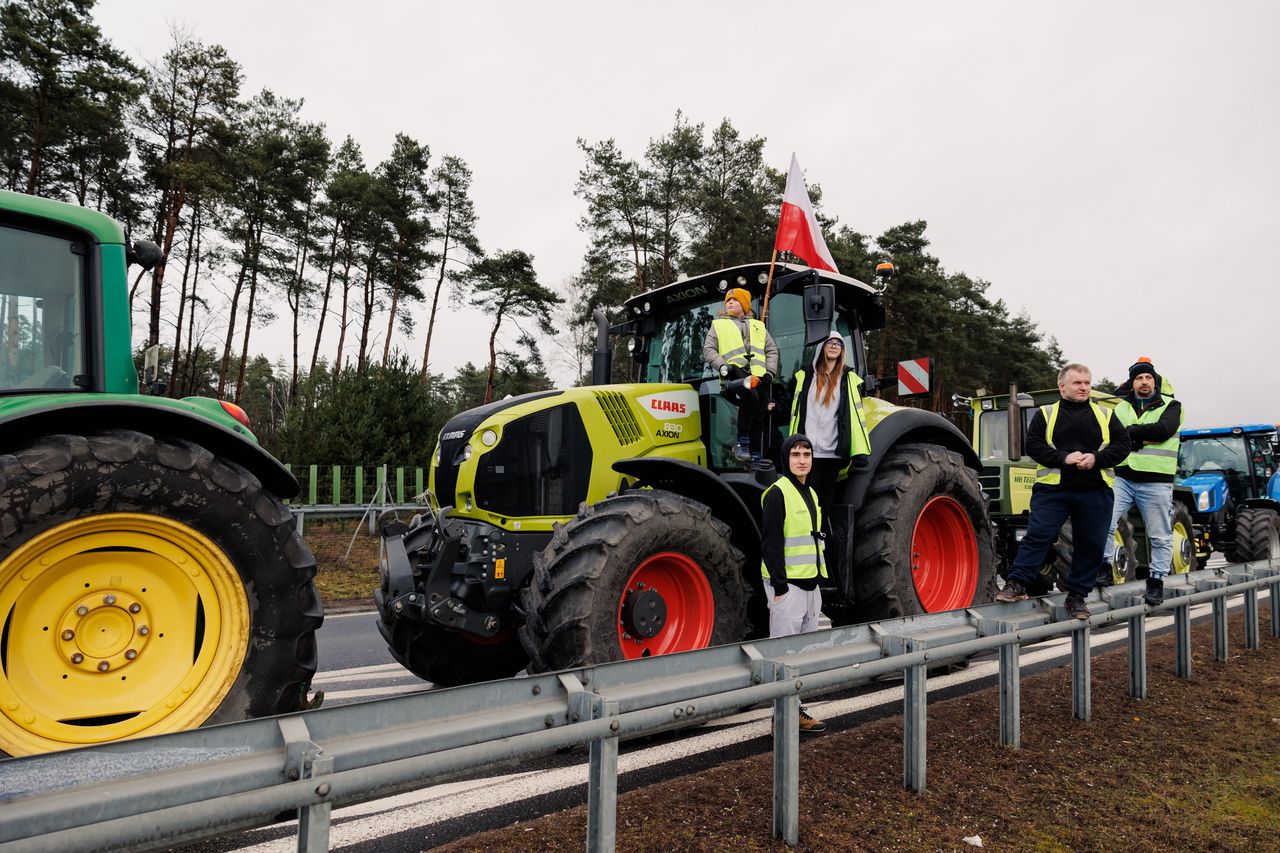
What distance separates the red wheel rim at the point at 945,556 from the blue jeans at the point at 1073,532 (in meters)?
0.77

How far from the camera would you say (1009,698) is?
162 inches

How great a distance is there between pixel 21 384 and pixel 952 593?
5588 mm

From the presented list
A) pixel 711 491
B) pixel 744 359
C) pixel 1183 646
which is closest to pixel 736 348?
pixel 744 359

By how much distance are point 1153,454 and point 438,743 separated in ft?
19.1

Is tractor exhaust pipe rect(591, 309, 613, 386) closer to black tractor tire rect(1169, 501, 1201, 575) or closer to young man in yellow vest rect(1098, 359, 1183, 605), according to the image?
young man in yellow vest rect(1098, 359, 1183, 605)

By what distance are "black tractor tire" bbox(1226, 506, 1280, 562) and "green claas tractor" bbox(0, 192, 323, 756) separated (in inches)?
503

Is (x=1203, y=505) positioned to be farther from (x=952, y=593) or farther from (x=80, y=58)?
(x=80, y=58)

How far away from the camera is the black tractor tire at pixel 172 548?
2.54 metres

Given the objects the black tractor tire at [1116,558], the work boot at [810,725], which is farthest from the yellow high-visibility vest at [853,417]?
the black tractor tire at [1116,558]

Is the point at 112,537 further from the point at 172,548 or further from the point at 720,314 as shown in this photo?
the point at 720,314

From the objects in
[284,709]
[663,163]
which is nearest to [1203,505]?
[284,709]

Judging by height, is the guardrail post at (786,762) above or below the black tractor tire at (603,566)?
below

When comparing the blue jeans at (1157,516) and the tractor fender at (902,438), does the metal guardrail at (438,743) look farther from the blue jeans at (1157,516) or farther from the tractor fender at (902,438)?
the blue jeans at (1157,516)

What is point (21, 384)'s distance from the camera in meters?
3.04
